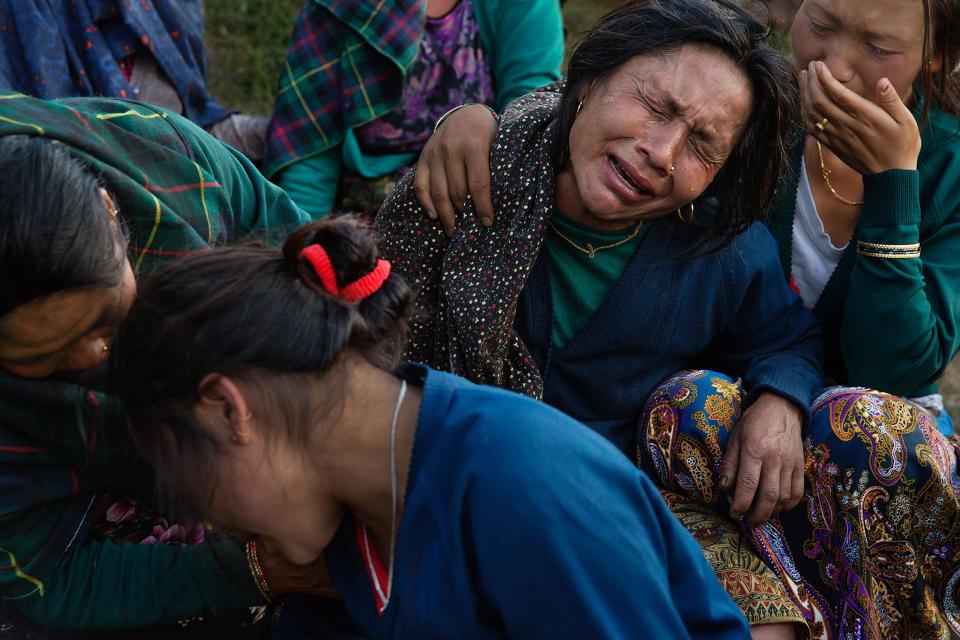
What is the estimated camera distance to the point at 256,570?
2037 millimetres

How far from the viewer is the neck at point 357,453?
5.32 ft

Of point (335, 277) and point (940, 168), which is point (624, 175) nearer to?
point (335, 277)

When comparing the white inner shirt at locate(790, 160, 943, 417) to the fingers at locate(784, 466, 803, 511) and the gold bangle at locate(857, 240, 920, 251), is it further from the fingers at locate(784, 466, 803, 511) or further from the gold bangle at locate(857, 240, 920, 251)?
the fingers at locate(784, 466, 803, 511)

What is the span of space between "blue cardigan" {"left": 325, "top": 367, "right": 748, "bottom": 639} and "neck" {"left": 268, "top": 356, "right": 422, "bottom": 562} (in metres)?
0.05

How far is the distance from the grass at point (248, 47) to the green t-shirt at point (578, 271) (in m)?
3.03

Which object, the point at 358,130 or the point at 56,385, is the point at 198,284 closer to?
the point at 56,385

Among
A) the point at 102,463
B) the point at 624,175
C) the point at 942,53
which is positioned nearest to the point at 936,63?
the point at 942,53

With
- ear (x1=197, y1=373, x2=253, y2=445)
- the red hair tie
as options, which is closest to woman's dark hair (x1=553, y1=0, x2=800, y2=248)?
the red hair tie

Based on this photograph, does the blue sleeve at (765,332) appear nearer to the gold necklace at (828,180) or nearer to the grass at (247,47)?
the gold necklace at (828,180)

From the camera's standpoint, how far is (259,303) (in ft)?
4.98

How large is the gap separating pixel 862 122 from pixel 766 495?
34.5 inches

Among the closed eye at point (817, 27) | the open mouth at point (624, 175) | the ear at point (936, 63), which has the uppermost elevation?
the closed eye at point (817, 27)

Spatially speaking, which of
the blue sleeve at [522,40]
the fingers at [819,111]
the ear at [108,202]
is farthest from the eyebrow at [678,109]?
the blue sleeve at [522,40]

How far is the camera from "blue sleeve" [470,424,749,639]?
1.52 meters
